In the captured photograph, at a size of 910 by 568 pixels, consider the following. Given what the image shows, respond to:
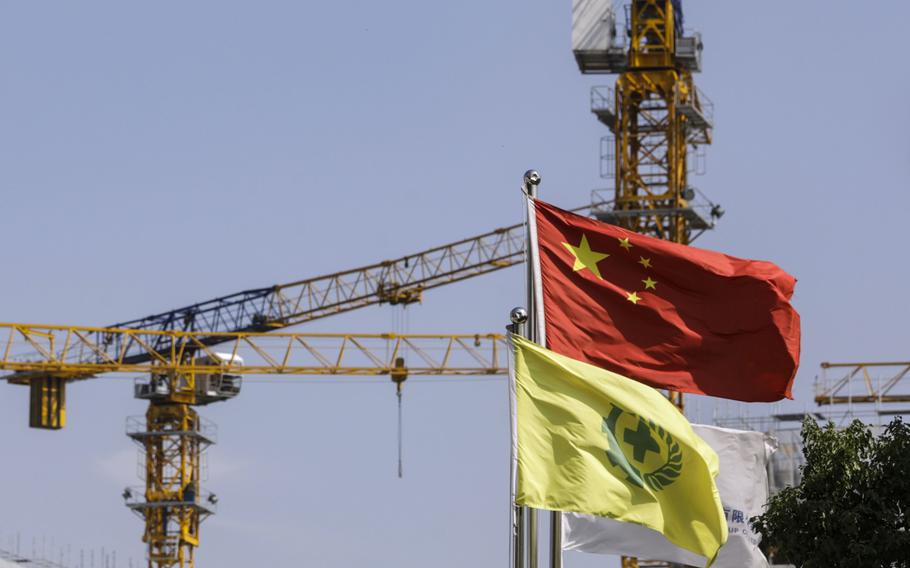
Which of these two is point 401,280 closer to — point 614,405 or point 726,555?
point 726,555

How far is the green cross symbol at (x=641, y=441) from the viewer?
21.9 metres

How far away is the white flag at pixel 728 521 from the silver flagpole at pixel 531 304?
1.89 metres

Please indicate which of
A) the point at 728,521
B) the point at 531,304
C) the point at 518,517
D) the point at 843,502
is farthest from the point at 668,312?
the point at 843,502

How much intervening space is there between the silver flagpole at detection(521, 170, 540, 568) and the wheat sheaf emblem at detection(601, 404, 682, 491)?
1073 millimetres

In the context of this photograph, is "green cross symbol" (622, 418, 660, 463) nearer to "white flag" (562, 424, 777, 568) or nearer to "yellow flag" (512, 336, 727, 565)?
"yellow flag" (512, 336, 727, 565)

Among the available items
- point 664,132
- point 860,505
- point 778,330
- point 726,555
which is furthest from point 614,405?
point 664,132

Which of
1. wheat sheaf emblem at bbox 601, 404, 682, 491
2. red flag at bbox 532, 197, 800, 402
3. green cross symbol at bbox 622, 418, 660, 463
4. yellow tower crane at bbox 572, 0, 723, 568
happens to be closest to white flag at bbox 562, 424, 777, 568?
wheat sheaf emblem at bbox 601, 404, 682, 491

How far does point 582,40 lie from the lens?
10756 centimetres

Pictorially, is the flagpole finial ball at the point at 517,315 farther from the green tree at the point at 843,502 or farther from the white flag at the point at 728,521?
the green tree at the point at 843,502

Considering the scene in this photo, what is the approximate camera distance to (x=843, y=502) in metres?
34.9

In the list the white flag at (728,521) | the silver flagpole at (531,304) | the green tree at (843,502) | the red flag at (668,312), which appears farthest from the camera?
the green tree at (843,502)

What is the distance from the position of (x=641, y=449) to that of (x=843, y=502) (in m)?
13.9

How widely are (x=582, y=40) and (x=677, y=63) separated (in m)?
5.39

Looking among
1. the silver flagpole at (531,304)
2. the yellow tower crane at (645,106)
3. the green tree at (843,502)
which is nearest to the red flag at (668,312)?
the silver flagpole at (531,304)
